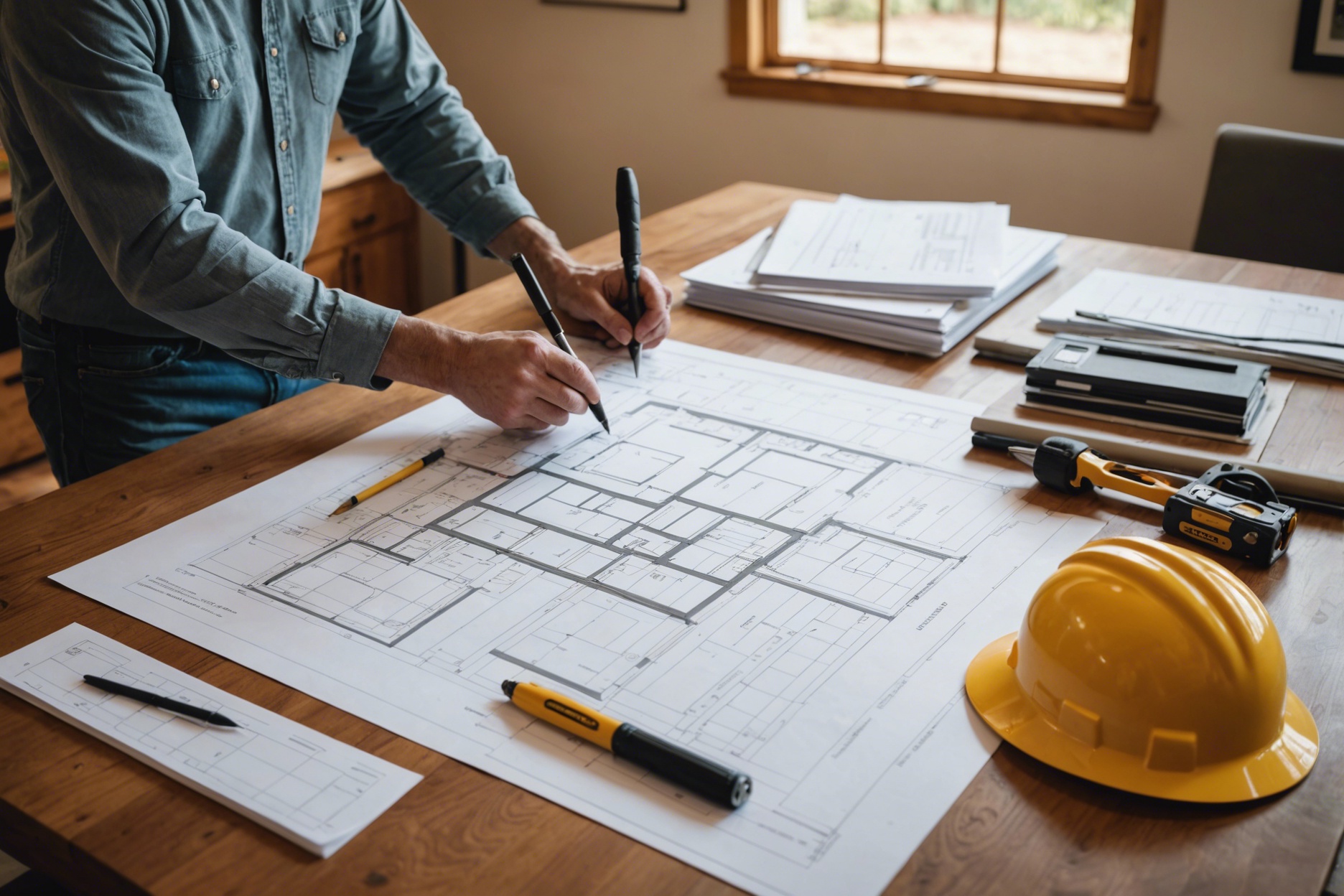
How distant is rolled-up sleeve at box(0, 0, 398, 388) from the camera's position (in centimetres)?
109

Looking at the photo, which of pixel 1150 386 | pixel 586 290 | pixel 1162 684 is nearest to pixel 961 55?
pixel 586 290

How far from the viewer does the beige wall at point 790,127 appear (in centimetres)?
253

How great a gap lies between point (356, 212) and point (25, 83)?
7.20ft

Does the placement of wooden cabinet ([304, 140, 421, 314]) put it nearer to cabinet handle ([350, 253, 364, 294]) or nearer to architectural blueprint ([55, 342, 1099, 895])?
cabinet handle ([350, 253, 364, 294])

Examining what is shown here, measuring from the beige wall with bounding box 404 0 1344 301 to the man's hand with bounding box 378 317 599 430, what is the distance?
2.02 meters

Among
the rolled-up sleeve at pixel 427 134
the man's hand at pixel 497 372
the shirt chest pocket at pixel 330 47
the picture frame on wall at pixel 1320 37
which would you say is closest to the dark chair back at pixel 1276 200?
the picture frame on wall at pixel 1320 37

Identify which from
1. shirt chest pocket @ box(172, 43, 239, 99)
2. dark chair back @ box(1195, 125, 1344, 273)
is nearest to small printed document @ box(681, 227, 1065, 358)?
dark chair back @ box(1195, 125, 1344, 273)

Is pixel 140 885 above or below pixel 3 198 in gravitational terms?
below

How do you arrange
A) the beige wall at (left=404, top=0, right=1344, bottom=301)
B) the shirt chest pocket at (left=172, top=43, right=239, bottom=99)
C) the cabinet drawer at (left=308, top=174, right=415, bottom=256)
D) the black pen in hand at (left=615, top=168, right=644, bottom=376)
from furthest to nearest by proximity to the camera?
1. the cabinet drawer at (left=308, top=174, right=415, bottom=256)
2. the beige wall at (left=404, top=0, right=1344, bottom=301)
3. the black pen in hand at (left=615, top=168, right=644, bottom=376)
4. the shirt chest pocket at (left=172, top=43, right=239, bottom=99)

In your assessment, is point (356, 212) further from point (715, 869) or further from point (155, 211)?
point (715, 869)

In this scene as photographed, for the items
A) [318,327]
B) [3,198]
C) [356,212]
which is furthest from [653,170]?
[318,327]

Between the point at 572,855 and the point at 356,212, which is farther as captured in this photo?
the point at 356,212

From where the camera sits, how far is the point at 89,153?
110 cm

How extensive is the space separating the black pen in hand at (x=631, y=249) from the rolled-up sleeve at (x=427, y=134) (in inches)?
11.4
